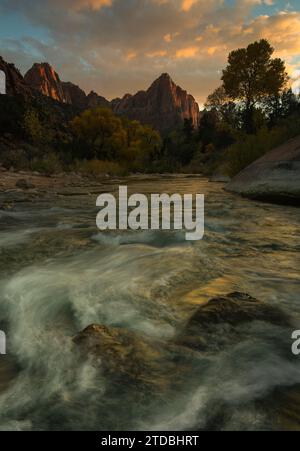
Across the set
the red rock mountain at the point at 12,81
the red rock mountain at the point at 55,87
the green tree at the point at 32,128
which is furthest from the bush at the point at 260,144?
the red rock mountain at the point at 55,87

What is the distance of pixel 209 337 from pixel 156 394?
0.48 meters

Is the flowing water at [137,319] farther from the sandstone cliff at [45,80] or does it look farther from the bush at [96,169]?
the sandstone cliff at [45,80]

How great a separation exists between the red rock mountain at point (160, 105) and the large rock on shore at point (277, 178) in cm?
14830

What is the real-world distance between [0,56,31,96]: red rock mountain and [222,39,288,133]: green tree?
4425 cm

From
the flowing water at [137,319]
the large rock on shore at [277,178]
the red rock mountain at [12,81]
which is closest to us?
the flowing water at [137,319]

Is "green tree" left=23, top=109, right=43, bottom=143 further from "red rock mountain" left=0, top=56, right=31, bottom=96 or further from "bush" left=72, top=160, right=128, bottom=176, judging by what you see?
"red rock mountain" left=0, top=56, right=31, bottom=96

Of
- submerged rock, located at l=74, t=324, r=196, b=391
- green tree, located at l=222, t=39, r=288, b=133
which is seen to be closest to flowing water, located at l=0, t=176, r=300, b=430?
submerged rock, located at l=74, t=324, r=196, b=391

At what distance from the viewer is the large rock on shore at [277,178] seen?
7177 mm

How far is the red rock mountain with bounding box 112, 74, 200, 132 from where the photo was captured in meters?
156

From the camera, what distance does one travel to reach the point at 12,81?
198 ft
